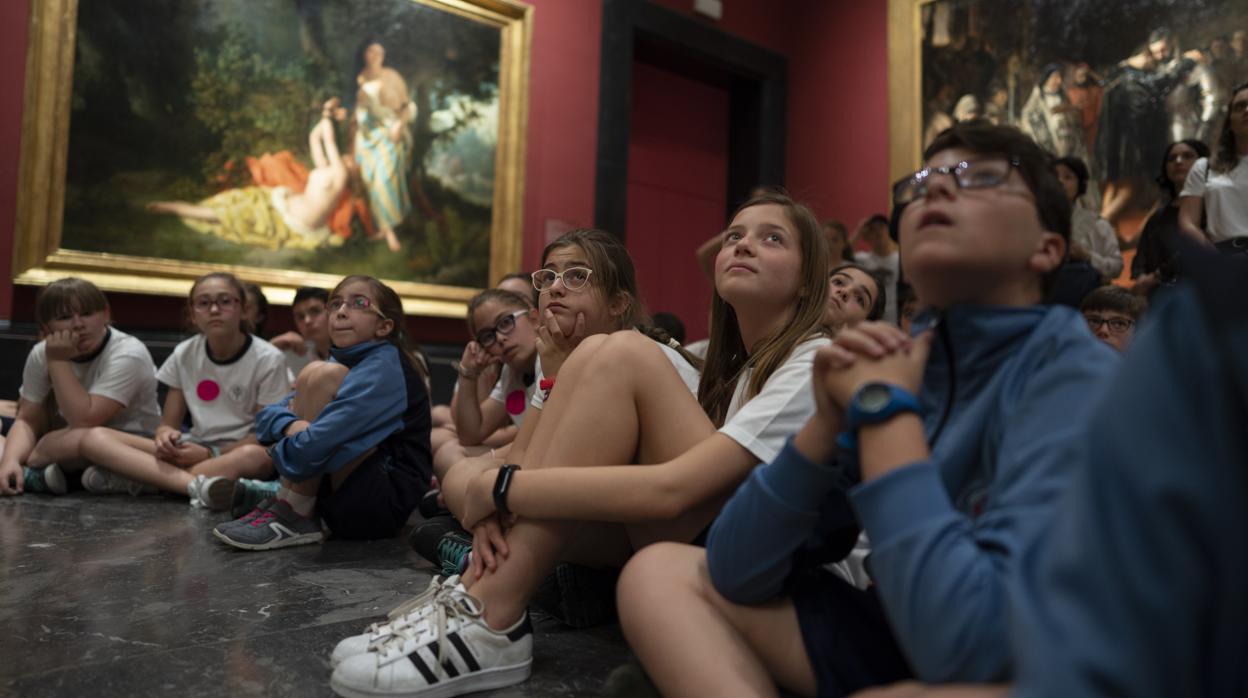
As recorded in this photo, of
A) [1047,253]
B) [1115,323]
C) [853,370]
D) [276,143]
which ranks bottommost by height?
[853,370]

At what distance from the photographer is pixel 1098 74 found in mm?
5363

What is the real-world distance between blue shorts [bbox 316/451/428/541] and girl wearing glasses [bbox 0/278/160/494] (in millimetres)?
1570

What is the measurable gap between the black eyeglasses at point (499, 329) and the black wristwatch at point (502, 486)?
62.3 inches

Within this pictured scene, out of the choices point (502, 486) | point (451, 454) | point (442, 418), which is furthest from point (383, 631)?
point (442, 418)

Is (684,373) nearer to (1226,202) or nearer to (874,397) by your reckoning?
(874,397)

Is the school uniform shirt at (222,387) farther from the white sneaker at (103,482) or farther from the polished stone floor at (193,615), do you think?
the polished stone floor at (193,615)

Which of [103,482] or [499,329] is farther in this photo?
[103,482]

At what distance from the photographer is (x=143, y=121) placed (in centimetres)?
454

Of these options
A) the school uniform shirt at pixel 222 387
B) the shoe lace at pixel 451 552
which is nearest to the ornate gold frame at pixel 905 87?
the school uniform shirt at pixel 222 387

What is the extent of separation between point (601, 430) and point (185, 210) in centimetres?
404

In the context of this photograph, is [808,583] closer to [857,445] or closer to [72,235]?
[857,445]

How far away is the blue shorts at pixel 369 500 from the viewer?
2.67m

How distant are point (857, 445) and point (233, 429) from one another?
349 cm

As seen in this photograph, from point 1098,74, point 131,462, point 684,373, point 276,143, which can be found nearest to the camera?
point 684,373
